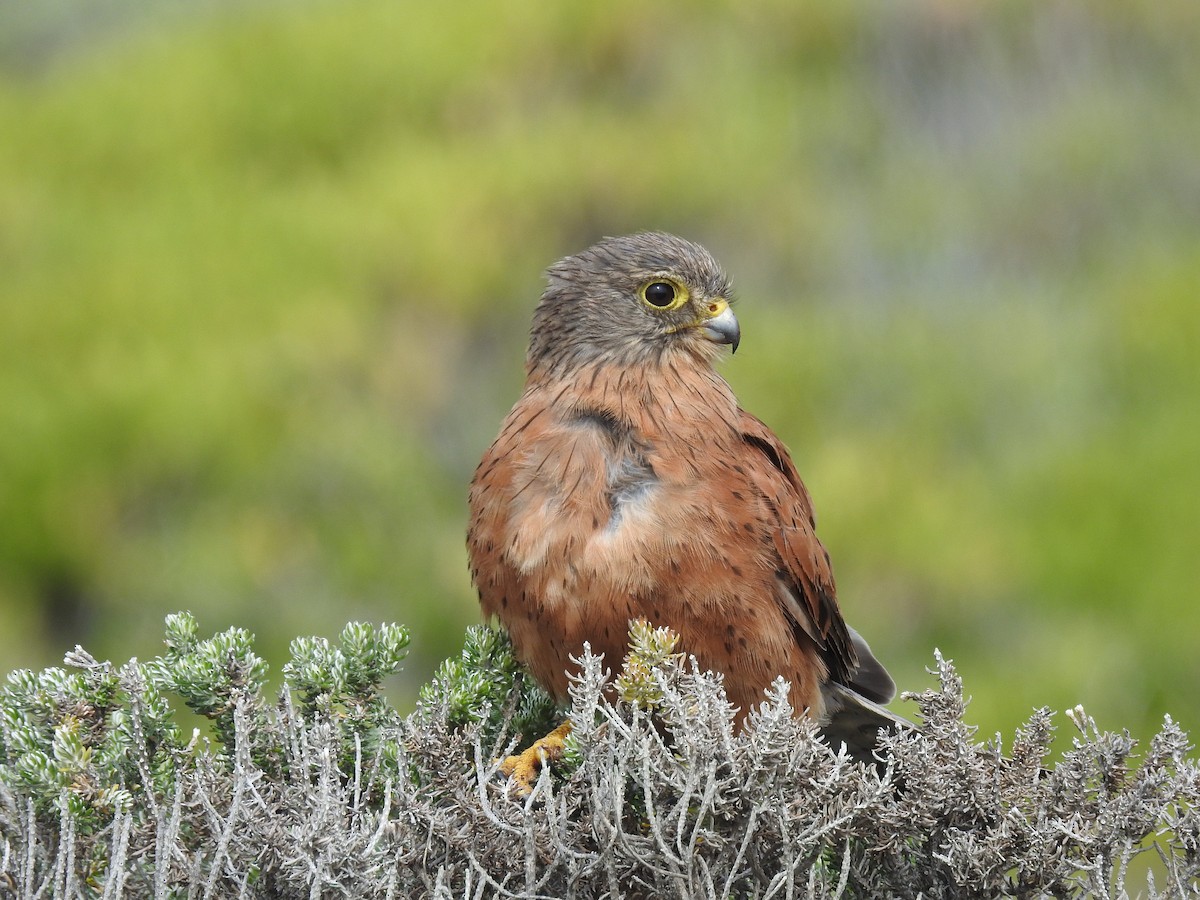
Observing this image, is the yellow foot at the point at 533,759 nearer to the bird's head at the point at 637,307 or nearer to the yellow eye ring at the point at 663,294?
the bird's head at the point at 637,307

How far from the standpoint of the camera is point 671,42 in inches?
312

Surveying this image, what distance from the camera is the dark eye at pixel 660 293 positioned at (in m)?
3.49

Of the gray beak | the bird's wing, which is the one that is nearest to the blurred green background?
the bird's wing

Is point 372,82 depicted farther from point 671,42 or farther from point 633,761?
point 633,761

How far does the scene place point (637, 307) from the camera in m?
3.47

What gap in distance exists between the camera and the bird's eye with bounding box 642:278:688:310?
349cm

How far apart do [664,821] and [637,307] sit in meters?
1.41

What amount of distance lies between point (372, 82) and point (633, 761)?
5.91 meters

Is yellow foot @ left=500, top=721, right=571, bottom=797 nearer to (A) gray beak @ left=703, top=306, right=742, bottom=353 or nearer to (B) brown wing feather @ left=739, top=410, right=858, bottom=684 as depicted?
(B) brown wing feather @ left=739, top=410, right=858, bottom=684

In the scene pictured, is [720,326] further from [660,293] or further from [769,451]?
[769,451]

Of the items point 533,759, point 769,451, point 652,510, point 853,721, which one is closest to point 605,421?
point 652,510

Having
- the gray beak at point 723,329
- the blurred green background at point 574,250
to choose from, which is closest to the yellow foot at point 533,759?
the gray beak at point 723,329

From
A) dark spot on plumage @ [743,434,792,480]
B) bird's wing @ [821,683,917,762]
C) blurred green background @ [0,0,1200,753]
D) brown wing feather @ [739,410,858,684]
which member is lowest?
bird's wing @ [821,683,917,762]

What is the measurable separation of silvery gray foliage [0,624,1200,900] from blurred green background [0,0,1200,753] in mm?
2894
